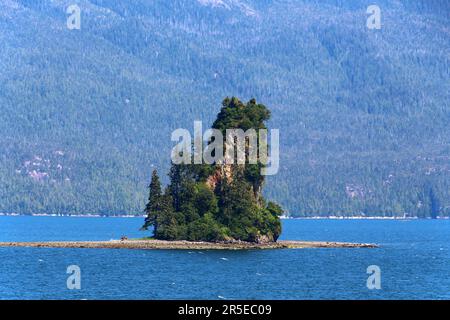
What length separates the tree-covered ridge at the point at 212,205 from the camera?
19162cm

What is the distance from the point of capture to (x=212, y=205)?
19200 centimetres

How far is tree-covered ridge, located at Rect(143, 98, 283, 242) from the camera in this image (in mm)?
191625

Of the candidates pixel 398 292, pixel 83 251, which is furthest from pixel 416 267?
pixel 83 251

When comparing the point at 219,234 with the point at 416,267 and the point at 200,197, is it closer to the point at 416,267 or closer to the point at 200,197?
the point at 200,197

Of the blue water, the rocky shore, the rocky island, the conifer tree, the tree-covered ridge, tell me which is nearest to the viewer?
the blue water

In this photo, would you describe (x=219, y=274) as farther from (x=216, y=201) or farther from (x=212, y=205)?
(x=216, y=201)

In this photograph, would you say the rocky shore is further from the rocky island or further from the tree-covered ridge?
the tree-covered ridge

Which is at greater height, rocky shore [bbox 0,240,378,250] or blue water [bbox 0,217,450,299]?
rocky shore [bbox 0,240,378,250]

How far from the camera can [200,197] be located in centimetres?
19138

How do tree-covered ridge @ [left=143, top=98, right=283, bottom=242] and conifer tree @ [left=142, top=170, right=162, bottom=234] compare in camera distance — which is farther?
conifer tree @ [left=142, top=170, right=162, bottom=234]

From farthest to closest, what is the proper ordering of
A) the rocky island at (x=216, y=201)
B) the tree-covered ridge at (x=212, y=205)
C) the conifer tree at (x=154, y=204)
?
the conifer tree at (x=154, y=204) → the tree-covered ridge at (x=212, y=205) → the rocky island at (x=216, y=201)

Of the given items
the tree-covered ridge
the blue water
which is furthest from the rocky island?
the blue water

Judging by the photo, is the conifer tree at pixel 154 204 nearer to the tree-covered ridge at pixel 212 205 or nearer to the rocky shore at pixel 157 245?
the tree-covered ridge at pixel 212 205

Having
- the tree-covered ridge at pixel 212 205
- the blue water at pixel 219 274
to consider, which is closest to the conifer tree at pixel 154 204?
the tree-covered ridge at pixel 212 205
